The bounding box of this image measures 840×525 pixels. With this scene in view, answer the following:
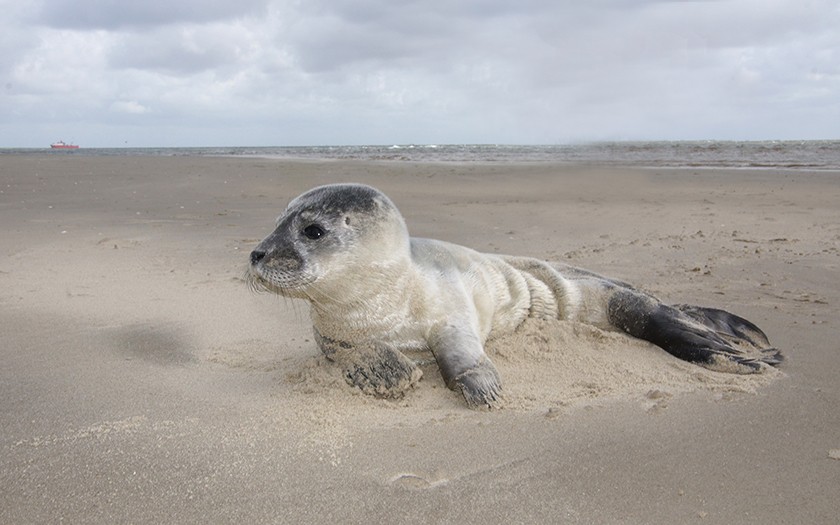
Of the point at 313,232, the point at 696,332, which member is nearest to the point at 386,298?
the point at 313,232

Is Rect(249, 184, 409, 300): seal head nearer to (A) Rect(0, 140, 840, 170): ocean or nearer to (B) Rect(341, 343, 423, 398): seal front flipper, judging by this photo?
(B) Rect(341, 343, 423, 398): seal front flipper

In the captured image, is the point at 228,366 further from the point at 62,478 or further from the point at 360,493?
the point at 360,493

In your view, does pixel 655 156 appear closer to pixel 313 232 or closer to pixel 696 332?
pixel 696 332

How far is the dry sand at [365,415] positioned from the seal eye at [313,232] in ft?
2.23

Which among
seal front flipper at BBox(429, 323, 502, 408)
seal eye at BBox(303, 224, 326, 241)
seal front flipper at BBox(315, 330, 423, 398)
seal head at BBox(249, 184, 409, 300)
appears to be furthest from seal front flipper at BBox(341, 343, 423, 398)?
seal eye at BBox(303, 224, 326, 241)

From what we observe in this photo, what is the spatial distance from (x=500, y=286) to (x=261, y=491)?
2.13 metres

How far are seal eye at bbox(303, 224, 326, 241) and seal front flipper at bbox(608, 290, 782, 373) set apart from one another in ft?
6.65

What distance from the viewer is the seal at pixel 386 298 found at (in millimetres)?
3141

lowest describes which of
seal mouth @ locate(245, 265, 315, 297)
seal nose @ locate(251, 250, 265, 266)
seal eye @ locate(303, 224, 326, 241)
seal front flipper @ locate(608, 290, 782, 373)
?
seal front flipper @ locate(608, 290, 782, 373)

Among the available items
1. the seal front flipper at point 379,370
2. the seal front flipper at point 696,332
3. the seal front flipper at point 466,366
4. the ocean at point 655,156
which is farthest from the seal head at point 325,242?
the ocean at point 655,156

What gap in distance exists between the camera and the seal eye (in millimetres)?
3191

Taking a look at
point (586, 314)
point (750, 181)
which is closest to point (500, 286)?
point (586, 314)

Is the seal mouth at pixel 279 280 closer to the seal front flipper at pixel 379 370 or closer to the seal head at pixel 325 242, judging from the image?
the seal head at pixel 325 242

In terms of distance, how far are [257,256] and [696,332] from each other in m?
2.49
